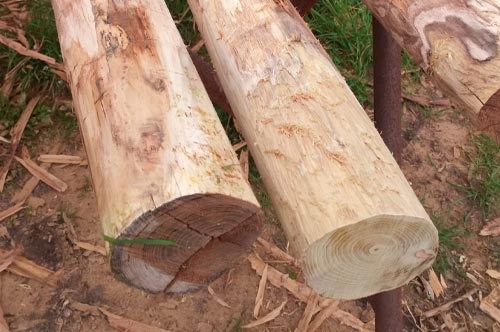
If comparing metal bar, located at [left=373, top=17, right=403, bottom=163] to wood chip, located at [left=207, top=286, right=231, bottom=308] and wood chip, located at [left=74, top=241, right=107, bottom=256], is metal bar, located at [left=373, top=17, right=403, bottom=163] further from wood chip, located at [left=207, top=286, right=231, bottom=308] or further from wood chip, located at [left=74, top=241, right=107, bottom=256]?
wood chip, located at [left=74, top=241, right=107, bottom=256]

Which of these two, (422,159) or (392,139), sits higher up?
(392,139)

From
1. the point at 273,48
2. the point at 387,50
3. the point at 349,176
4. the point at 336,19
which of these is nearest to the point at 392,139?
the point at 387,50

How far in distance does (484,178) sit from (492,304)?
56cm

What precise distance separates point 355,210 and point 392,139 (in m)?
0.95

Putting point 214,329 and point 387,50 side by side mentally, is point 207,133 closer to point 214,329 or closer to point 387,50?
point 387,50

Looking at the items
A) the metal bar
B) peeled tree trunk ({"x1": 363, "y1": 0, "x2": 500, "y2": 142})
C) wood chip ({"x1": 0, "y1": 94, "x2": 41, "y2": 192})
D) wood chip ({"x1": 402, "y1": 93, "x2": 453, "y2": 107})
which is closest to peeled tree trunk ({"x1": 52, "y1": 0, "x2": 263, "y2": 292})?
peeled tree trunk ({"x1": 363, "y1": 0, "x2": 500, "y2": 142})

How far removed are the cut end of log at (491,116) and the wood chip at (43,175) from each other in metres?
1.88

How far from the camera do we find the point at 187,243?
3.91 feet

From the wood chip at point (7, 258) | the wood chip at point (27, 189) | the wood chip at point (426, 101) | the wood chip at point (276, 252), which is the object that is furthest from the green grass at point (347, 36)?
the wood chip at point (7, 258)

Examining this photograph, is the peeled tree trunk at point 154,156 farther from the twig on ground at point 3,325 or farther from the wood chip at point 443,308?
the wood chip at point 443,308

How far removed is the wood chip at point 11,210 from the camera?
2.60 metres

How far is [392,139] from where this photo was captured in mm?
1982

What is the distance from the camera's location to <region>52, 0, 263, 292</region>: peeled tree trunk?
109cm

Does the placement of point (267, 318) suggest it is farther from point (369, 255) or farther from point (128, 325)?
point (369, 255)
